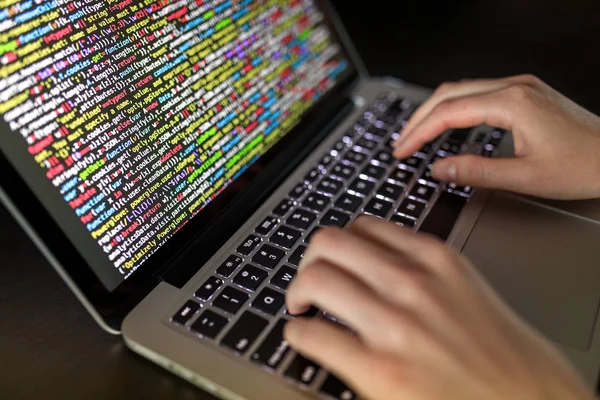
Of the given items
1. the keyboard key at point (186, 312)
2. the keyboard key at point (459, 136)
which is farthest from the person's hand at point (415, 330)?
the keyboard key at point (459, 136)

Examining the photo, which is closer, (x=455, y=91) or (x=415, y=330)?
(x=415, y=330)

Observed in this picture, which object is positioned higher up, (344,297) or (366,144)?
(366,144)

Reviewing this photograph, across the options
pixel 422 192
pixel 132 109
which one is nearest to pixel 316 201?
pixel 422 192

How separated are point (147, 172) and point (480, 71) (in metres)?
0.55

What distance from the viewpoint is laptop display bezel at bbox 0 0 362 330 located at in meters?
0.41

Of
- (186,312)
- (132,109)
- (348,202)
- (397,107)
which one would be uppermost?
(397,107)

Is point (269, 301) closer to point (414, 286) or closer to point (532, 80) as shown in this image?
point (414, 286)

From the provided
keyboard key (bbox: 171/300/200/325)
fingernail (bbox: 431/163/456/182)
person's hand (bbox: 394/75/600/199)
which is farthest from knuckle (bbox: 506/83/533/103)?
keyboard key (bbox: 171/300/200/325)

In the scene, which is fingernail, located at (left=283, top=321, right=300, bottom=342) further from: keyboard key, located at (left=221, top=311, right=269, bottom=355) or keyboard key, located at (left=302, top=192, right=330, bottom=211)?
keyboard key, located at (left=302, top=192, right=330, bottom=211)

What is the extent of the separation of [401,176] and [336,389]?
1.03 feet

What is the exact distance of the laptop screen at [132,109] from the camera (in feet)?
1.40

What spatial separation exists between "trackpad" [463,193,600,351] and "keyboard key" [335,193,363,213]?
131 millimetres

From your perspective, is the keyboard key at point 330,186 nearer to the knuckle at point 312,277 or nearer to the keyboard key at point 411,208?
the keyboard key at point 411,208

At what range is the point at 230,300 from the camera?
19.1 inches
